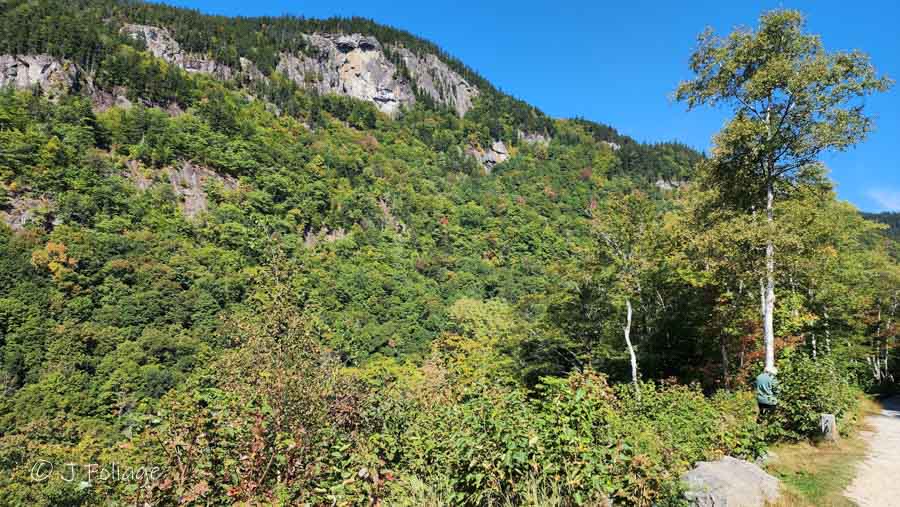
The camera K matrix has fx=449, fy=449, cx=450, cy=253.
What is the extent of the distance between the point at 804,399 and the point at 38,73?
392 feet

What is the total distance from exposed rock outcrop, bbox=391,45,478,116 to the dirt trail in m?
166

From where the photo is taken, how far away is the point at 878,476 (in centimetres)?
648

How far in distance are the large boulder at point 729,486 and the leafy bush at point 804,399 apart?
4011mm

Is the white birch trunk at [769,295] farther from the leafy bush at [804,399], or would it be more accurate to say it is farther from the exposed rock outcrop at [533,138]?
the exposed rock outcrop at [533,138]

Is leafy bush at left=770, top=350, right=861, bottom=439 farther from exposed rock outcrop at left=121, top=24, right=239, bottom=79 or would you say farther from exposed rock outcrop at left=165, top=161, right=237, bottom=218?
exposed rock outcrop at left=121, top=24, right=239, bottom=79

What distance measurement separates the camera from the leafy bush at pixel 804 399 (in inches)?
339

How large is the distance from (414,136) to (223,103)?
5664 cm

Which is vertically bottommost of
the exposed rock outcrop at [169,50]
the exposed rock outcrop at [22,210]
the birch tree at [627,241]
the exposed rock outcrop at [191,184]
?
the birch tree at [627,241]

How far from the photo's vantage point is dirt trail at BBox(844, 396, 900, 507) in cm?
561

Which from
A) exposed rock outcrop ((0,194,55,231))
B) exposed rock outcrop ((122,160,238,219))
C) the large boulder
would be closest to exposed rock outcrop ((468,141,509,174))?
exposed rock outcrop ((122,160,238,219))

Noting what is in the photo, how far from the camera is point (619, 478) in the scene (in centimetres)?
408

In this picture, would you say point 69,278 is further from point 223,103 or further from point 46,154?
point 223,103

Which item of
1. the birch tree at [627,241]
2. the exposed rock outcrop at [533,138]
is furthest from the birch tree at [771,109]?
the exposed rock outcrop at [533,138]

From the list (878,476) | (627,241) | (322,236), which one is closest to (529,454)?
(878,476)
